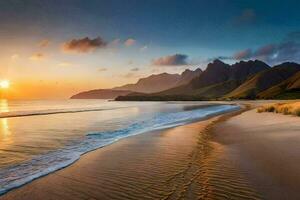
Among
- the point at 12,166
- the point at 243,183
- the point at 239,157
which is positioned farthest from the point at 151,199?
the point at 12,166

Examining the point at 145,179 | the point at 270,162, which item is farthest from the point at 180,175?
the point at 270,162

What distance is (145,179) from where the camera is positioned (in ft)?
32.8

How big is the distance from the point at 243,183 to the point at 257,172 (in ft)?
4.70

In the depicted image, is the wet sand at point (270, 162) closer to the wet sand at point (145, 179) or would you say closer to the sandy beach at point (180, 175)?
the sandy beach at point (180, 175)

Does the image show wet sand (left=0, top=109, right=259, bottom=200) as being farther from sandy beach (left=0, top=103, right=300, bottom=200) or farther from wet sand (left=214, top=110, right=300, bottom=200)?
wet sand (left=214, top=110, right=300, bottom=200)

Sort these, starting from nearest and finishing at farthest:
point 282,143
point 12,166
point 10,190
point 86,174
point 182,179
Result: point 10,190, point 182,179, point 86,174, point 12,166, point 282,143

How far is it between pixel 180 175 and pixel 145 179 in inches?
49.3

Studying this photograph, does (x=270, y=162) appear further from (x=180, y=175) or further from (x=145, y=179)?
(x=145, y=179)

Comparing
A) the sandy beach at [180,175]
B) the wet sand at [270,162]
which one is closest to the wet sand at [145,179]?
the sandy beach at [180,175]

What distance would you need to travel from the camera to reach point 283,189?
828 cm

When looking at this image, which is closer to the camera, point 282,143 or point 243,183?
point 243,183

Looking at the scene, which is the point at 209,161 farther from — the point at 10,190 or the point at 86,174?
the point at 10,190

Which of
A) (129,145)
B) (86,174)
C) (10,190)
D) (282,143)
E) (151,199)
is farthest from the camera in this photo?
(129,145)

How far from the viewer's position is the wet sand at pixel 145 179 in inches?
331
